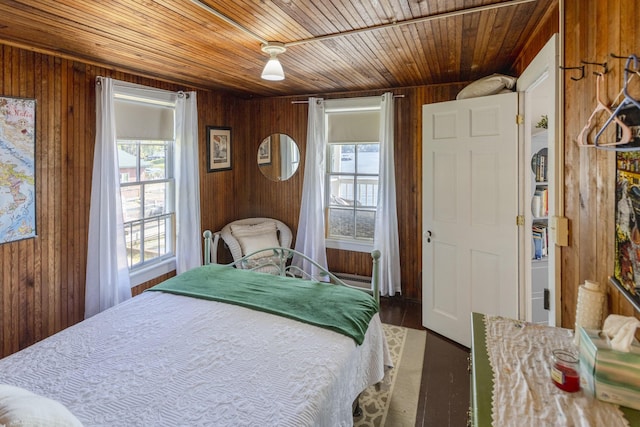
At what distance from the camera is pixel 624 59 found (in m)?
1.13

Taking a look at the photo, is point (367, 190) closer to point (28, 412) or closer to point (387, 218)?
point (387, 218)

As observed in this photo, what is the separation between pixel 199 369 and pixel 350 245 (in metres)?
3.10

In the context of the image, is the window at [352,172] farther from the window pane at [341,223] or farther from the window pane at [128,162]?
the window pane at [128,162]

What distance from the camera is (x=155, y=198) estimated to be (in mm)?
3832

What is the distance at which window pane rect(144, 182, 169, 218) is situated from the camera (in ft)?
12.2

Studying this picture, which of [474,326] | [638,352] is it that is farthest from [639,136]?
[474,326]

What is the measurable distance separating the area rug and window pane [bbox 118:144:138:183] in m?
2.86

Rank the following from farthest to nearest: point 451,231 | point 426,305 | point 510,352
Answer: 1. point 426,305
2. point 451,231
3. point 510,352

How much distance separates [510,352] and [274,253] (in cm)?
330

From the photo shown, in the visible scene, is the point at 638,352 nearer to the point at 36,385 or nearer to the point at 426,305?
the point at 36,385

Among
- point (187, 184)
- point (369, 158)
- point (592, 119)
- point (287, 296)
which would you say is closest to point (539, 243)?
point (369, 158)

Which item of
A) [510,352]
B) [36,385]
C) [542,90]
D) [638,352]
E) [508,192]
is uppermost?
[542,90]

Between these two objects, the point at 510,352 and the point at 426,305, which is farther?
the point at 426,305

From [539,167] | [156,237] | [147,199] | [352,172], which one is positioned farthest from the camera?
[352,172]
